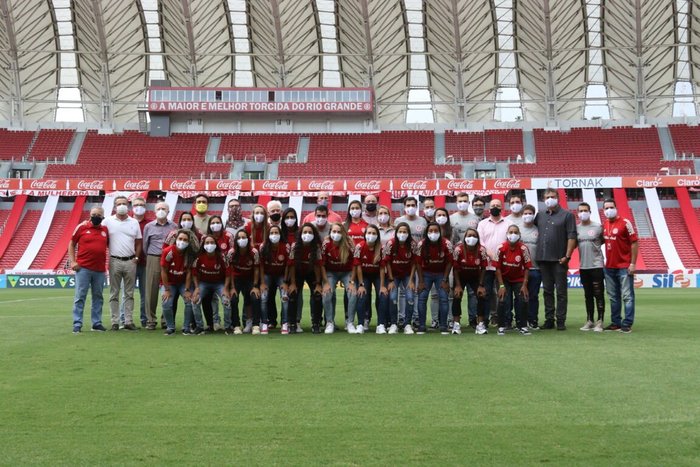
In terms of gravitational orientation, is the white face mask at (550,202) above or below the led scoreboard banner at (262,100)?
below

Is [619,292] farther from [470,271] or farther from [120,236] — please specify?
[120,236]

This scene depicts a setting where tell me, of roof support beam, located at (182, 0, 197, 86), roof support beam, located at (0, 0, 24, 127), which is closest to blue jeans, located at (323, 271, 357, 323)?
roof support beam, located at (182, 0, 197, 86)

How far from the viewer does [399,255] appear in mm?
10734

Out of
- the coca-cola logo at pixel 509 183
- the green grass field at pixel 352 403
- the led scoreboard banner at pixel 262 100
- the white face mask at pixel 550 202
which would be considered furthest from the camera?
the led scoreboard banner at pixel 262 100

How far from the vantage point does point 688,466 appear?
12.7 feet

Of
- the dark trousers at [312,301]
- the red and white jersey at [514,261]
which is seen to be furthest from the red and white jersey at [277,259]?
the red and white jersey at [514,261]

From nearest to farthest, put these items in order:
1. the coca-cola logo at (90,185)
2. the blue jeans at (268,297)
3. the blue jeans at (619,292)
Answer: the blue jeans at (268,297), the blue jeans at (619,292), the coca-cola logo at (90,185)

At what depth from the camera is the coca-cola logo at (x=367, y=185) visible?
45969 mm

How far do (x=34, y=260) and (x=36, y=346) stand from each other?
1397 inches

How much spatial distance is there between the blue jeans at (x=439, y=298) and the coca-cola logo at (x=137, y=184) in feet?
127

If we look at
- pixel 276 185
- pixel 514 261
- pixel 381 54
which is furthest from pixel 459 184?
pixel 514 261

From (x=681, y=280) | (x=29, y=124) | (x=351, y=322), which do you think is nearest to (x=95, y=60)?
(x=29, y=124)

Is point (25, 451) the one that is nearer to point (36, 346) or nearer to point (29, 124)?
point (36, 346)

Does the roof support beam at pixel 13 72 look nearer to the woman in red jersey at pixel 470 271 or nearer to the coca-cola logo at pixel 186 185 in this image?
the coca-cola logo at pixel 186 185
